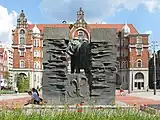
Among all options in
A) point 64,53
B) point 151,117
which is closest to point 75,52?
point 64,53

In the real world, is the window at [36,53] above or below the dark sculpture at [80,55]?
above

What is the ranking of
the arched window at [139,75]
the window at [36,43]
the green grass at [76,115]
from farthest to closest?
the window at [36,43] → the arched window at [139,75] → the green grass at [76,115]

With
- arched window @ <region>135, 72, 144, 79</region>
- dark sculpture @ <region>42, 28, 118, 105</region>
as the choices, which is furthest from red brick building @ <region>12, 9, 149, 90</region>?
dark sculpture @ <region>42, 28, 118, 105</region>

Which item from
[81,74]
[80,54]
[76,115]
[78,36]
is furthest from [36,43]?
[76,115]

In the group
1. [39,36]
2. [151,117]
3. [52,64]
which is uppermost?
[39,36]

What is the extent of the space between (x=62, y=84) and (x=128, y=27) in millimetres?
76626

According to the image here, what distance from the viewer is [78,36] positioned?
89.9 m

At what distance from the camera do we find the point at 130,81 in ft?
298

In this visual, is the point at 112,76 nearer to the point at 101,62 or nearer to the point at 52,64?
the point at 101,62

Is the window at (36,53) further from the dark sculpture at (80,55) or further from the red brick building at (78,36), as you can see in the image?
the dark sculpture at (80,55)

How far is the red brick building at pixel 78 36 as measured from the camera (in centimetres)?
9062

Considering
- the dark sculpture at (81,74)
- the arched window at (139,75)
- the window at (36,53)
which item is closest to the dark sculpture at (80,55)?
the dark sculpture at (81,74)

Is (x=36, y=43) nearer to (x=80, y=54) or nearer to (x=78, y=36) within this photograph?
(x=78, y=36)

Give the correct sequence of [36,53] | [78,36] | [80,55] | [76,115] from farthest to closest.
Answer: [36,53], [78,36], [80,55], [76,115]
